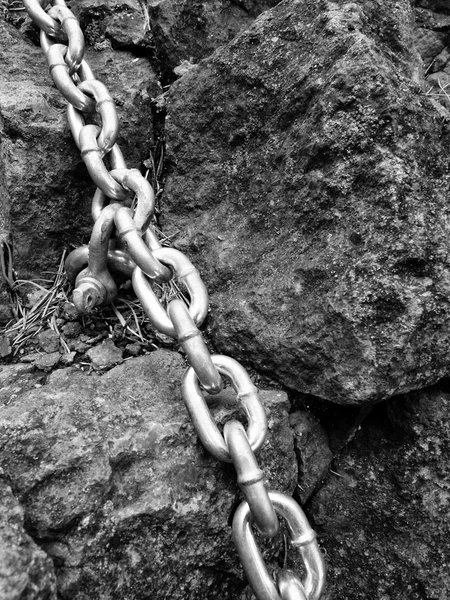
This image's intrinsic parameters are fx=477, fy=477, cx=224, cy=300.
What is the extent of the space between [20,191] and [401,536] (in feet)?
5.25

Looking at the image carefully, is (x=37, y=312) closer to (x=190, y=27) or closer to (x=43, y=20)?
(x=43, y=20)

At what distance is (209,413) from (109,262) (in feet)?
2.01

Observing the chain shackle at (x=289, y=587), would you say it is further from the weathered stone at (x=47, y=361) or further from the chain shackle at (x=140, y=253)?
the weathered stone at (x=47, y=361)

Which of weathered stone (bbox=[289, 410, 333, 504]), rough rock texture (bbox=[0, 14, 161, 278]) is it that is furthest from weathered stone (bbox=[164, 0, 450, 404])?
rough rock texture (bbox=[0, 14, 161, 278])

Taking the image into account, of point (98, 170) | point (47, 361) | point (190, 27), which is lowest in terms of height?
point (47, 361)

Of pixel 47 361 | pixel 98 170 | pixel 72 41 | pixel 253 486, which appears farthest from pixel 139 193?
pixel 253 486

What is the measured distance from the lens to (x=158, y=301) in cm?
123

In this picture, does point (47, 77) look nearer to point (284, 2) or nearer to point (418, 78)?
point (284, 2)

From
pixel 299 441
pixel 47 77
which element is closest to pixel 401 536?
pixel 299 441

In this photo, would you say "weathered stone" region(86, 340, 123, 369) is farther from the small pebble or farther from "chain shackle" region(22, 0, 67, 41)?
"chain shackle" region(22, 0, 67, 41)

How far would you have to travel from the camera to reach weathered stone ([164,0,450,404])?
A: 4.12 feet

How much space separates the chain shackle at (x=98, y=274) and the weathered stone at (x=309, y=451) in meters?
0.69

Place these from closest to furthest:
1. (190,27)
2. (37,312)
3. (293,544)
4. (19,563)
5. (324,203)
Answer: (19,563) < (293,544) < (324,203) < (37,312) < (190,27)

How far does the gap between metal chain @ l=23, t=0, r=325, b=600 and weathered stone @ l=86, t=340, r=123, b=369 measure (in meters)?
0.13
